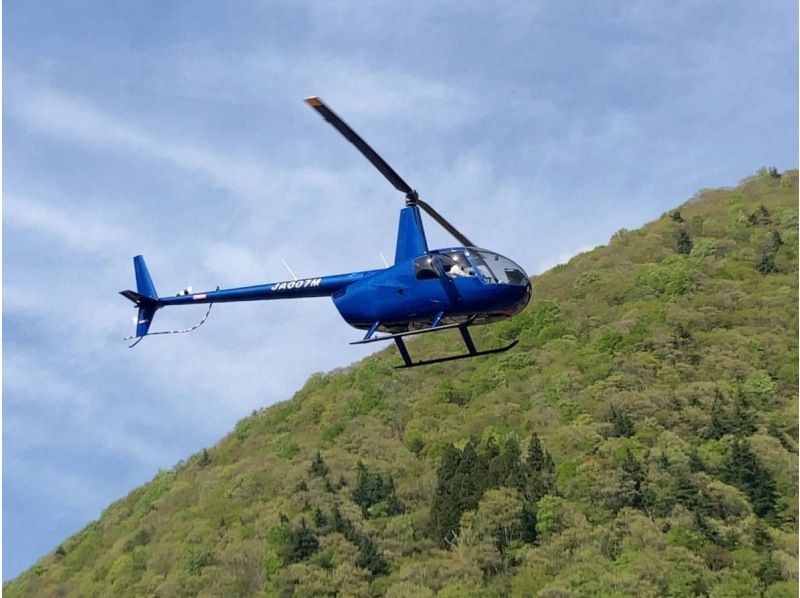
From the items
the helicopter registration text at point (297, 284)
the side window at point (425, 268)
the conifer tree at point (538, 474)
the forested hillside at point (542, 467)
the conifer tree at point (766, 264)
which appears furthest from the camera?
the conifer tree at point (766, 264)

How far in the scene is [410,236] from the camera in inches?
1009

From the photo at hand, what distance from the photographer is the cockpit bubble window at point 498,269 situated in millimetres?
23727

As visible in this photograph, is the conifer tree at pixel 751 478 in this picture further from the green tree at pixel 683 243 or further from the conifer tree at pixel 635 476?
the green tree at pixel 683 243

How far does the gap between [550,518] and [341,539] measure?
17.5 metres

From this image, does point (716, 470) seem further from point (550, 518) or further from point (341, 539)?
point (341, 539)

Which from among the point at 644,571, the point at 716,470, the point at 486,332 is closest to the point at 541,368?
the point at 486,332

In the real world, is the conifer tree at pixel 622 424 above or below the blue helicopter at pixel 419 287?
below

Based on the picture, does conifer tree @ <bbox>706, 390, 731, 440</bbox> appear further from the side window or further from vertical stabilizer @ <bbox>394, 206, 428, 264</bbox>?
the side window

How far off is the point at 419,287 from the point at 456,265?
1068 millimetres

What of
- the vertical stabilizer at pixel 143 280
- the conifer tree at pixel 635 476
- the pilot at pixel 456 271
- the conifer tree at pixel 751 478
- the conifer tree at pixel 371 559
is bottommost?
the conifer tree at pixel 751 478

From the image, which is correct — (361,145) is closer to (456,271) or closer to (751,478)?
(456,271)

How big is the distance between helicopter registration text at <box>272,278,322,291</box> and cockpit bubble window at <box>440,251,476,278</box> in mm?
4434

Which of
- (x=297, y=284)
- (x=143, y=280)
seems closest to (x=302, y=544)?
(x=143, y=280)

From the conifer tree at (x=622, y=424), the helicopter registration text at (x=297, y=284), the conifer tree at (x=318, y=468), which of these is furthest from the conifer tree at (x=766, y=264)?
the helicopter registration text at (x=297, y=284)
